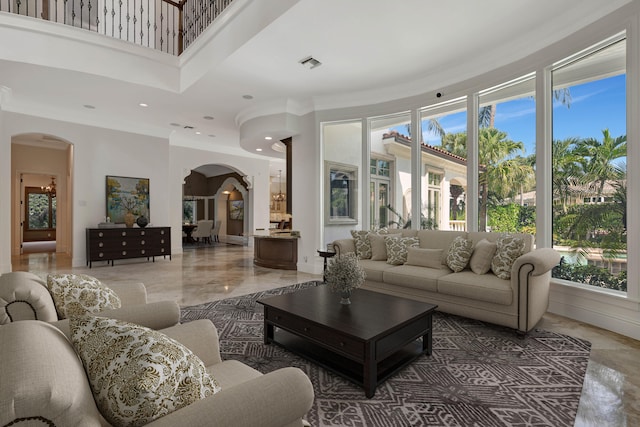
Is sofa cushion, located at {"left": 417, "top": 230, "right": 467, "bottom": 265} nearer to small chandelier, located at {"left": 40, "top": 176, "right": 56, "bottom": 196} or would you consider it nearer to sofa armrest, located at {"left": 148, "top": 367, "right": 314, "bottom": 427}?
sofa armrest, located at {"left": 148, "top": 367, "right": 314, "bottom": 427}

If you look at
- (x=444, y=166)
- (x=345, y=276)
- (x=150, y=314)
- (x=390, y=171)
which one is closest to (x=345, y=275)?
(x=345, y=276)

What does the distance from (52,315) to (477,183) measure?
4.99m

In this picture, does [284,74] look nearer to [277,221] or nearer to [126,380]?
[126,380]

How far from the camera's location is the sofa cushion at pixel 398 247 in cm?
448

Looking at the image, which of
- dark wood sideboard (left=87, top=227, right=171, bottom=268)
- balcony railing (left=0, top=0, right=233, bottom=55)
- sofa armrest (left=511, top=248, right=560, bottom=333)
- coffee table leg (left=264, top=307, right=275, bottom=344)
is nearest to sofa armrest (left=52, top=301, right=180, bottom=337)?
coffee table leg (left=264, top=307, right=275, bottom=344)

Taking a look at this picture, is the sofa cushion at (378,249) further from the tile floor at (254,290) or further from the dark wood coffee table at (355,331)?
the dark wood coffee table at (355,331)

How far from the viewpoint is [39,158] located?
29.6ft

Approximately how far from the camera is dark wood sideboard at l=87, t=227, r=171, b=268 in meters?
7.00

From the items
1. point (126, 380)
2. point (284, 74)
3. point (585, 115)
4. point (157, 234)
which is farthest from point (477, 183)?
point (157, 234)

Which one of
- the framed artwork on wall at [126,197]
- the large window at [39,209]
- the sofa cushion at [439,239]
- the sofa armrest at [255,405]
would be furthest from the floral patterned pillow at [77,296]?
the large window at [39,209]

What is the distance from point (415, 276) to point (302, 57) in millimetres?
3245

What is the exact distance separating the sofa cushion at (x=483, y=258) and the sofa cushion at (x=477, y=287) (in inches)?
2.8

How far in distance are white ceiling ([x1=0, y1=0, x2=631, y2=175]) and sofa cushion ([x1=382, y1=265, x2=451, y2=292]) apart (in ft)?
9.31

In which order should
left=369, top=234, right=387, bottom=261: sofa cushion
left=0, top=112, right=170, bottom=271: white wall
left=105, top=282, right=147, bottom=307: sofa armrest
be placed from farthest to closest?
left=0, top=112, right=170, bottom=271: white wall → left=369, top=234, right=387, bottom=261: sofa cushion → left=105, top=282, right=147, bottom=307: sofa armrest
